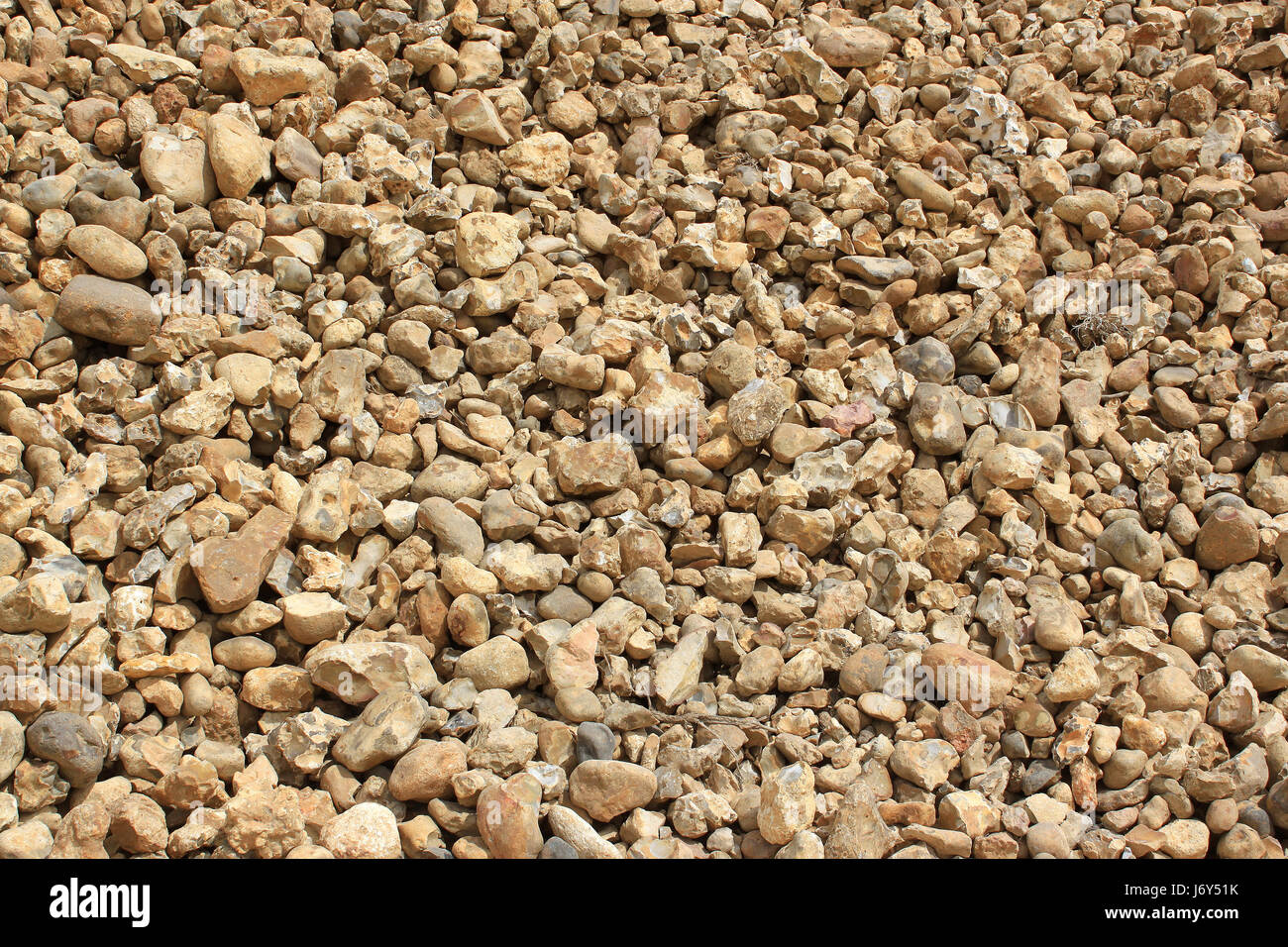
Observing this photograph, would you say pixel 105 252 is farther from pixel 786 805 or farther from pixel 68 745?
pixel 786 805

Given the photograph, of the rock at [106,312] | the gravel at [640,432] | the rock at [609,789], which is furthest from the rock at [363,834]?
the rock at [106,312]

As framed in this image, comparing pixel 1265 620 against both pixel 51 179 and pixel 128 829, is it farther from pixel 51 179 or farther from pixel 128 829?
pixel 51 179

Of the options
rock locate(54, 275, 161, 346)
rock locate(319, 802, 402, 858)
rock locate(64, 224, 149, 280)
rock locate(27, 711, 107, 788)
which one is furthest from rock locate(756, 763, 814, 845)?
rock locate(64, 224, 149, 280)

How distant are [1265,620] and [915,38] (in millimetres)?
3184

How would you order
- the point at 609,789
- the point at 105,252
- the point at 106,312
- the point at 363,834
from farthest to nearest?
1. the point at 105,252
2. the point at 106,312
3. the point at 609,789
4. the point at 363,834

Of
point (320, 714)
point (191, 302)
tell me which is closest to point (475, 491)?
point (320, 714)

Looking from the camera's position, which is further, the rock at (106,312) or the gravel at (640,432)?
the rock at (106,312)

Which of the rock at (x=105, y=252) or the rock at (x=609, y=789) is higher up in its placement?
the rock at (x=105, y=252)

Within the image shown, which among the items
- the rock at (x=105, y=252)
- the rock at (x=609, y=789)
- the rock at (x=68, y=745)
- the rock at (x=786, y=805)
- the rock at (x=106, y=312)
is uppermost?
the rock at (x=105, y=252)

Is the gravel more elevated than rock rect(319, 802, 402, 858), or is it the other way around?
the gravel

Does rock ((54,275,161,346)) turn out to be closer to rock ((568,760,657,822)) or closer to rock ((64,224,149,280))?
rock ((64,224,149,280))

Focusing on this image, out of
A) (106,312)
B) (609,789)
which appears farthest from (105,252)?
(609,789)

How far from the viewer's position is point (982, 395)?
3863mm

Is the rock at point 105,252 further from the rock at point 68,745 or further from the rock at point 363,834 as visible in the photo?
the rock at point 363,834
